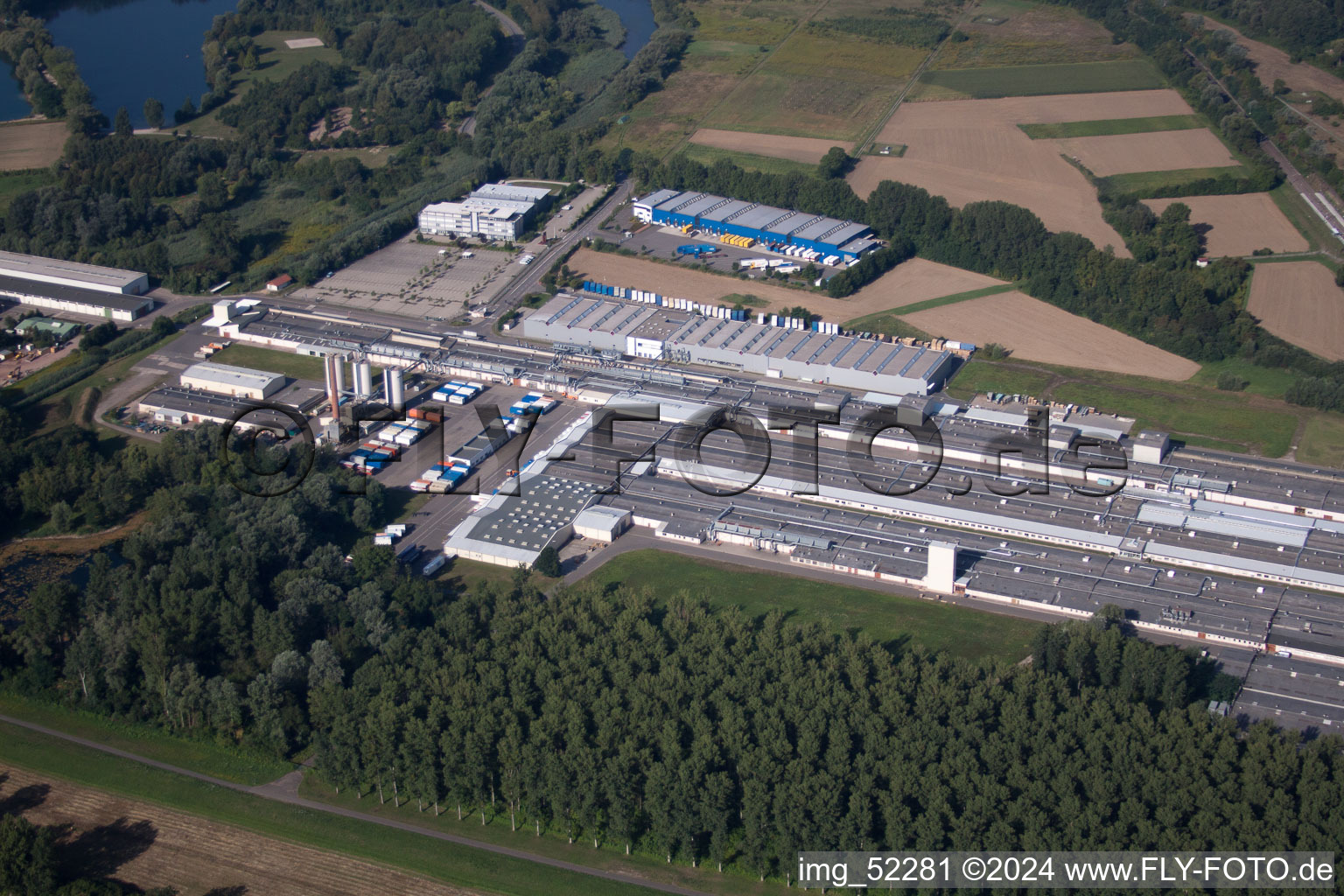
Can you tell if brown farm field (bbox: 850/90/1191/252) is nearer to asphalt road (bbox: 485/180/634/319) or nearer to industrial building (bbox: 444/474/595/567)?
asphalt road (bbox: 485/180/634/319)

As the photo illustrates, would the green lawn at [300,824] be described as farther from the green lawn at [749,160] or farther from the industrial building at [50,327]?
the green lawn at [749,160]

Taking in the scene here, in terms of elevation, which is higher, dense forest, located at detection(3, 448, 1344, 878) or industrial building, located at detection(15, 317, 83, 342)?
industrial building, located at detection(15, 317, 83, 342)

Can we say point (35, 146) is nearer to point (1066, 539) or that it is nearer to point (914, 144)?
point (914, 144)

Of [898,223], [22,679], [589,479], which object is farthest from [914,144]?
[22,679]

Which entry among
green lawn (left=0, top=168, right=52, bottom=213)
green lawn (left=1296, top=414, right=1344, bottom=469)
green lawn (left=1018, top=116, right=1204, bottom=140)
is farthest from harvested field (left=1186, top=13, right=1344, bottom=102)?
green lawn (left=0, top=168, right=52, bottom=213)

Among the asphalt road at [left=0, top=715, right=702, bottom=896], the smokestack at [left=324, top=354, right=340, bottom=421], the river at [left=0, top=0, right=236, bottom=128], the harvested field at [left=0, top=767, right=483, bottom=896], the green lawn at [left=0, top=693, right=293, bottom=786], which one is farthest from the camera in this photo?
the river at [left=0, top=0, right=236, bottom=128]

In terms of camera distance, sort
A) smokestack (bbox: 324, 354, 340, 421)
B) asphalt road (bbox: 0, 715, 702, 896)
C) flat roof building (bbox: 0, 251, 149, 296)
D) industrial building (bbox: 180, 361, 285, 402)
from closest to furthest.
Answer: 1. asphalt road (bbox: 0, 715, 702, 896)
2. smokestack (bbox: 324, 354, 340, 421)
3. industrial building (bbox: 180, 361, 285, 402)
4. flat roof building (bbox: 0, 251, 149, 296)
